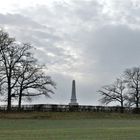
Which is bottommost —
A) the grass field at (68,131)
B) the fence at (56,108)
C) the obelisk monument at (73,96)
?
the grass field at (68,131)

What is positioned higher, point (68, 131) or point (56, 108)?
point (56, 108)

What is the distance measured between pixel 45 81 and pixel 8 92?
8.00 m

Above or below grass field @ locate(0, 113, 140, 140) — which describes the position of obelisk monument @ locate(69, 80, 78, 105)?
above

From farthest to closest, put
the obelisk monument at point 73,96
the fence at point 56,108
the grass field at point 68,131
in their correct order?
1. the obelisk monument at point 73,96
2. the fence at point 56,108
3. the grass field at point 68,131

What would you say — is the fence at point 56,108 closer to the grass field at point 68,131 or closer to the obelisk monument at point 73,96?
the obelisk monument at point 73,96

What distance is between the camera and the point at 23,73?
81.1 meters

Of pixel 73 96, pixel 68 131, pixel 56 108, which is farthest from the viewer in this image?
pixel 73 96

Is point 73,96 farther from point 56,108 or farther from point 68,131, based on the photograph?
point 68,131

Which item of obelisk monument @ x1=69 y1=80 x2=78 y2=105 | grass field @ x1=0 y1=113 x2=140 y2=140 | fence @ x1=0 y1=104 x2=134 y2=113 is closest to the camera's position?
grass field @ x1=0 y1=113 x2=140 y2=140

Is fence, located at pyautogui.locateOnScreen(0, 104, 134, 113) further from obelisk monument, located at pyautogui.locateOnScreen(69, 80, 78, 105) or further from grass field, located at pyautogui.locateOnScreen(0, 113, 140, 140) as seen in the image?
grass field, located at pyautogui.locateOnScreen(0, 113, 140, 140)

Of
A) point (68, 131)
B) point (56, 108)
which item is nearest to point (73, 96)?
point (56, 108)

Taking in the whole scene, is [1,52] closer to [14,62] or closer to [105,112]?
[14,62]

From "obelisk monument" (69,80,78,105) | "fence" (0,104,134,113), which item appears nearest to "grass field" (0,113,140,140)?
"fence" (0,104,134,113)

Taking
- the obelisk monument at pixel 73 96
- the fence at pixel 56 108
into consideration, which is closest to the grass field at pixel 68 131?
the fence at pixel 56 108
